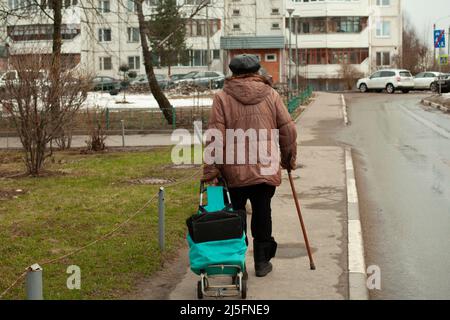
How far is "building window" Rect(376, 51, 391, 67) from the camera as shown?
239ft

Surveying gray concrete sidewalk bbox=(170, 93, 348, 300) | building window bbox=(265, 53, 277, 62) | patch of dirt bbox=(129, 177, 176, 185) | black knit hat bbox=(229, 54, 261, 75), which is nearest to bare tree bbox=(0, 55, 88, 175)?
patch of dirt bbox=(129, 177, 176, 185)

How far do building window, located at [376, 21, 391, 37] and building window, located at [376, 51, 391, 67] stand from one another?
185cm

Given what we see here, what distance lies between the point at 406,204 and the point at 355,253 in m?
3.39

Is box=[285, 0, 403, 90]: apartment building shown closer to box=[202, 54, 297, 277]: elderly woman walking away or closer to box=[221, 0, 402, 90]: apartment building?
box=[221, 0, 402, 90]: apartment building

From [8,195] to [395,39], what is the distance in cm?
6605

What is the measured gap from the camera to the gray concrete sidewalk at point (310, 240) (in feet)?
20.9

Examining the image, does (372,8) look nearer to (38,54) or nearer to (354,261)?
(38,54)

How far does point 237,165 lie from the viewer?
6.41m

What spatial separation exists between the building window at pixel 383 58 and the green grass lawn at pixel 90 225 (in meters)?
60.6

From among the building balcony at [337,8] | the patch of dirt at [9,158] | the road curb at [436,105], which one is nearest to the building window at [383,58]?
the building balcony at [337,8]

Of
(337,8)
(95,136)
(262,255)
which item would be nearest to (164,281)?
(262,255)

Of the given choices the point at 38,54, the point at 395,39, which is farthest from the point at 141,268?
the point at 395,39

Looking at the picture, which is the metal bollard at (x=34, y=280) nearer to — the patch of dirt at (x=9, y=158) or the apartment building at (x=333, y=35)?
the patch of dirt at (x=9, y=158)

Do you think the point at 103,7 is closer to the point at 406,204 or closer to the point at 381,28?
the point at 406,204
